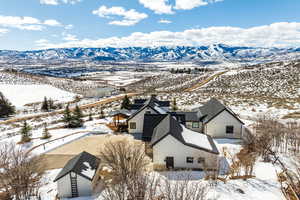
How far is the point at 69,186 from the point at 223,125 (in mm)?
19997

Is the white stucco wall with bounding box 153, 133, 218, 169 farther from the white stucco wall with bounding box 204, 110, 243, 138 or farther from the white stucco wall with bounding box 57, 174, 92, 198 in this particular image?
the white stucco wall with bounding box 204, 110, 243, 138

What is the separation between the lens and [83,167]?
55.0ft

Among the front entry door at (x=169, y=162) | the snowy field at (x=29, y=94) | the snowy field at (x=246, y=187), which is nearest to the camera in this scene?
the snowy field at (x=246, y=187)

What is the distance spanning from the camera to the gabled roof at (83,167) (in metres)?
16.0

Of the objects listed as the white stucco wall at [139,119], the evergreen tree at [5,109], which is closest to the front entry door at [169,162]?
the white stucco wall at [139,119]

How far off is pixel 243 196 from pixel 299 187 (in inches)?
164

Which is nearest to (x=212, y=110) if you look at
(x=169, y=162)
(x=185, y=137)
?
(x=185, y=137)

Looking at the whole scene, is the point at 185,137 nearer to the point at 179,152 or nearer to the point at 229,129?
the point at 179,152

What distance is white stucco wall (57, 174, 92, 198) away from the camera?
52.1 ft

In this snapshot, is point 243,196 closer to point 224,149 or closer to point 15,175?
point 224,149

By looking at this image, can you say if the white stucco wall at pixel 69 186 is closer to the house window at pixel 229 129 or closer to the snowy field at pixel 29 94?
the house window at pixel 229 129

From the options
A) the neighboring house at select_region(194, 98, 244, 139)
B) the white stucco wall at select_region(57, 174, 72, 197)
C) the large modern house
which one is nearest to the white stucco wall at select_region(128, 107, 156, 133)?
the large modern house

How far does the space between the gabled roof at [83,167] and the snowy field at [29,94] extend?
64.6m

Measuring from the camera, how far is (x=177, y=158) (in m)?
18.9
